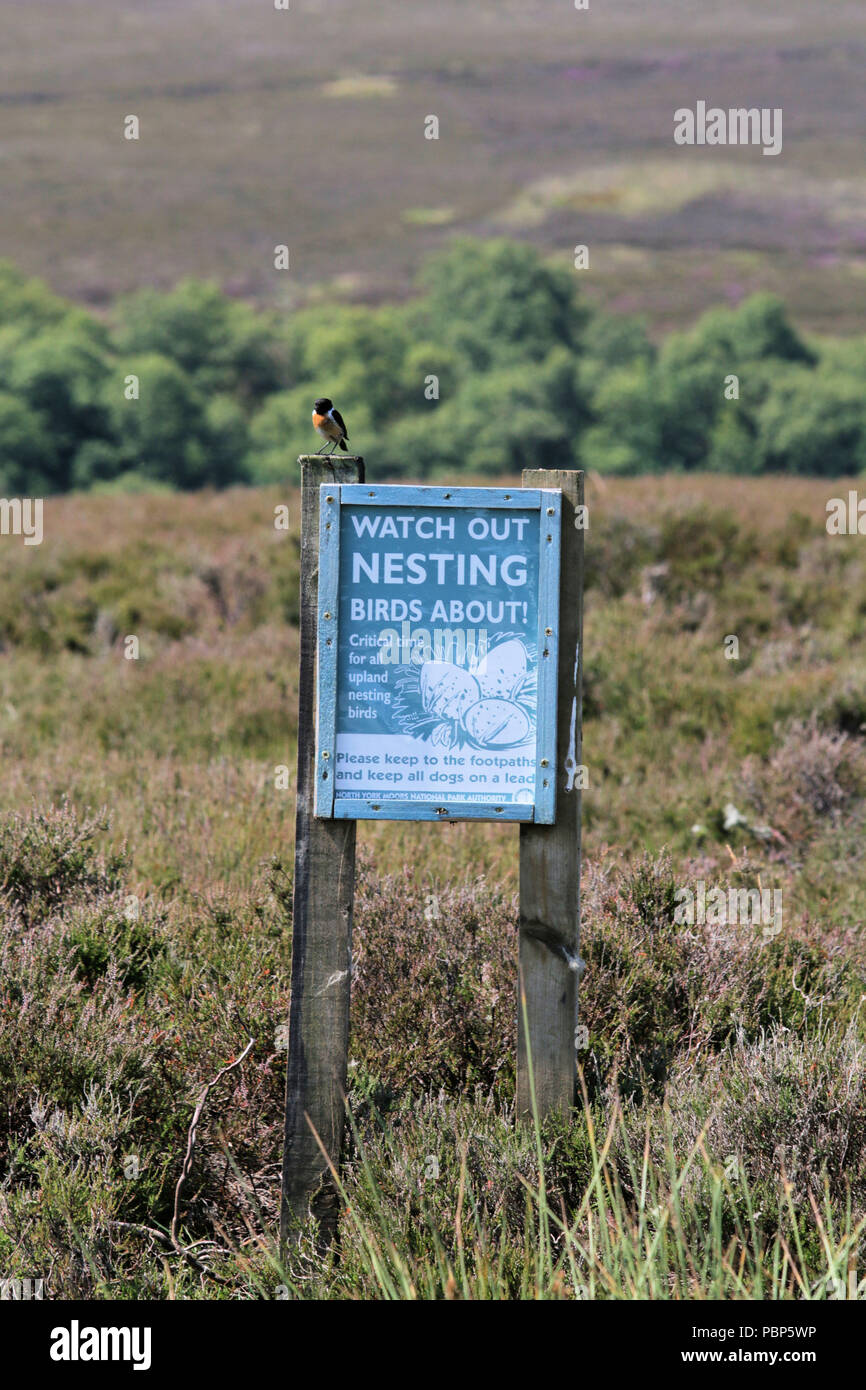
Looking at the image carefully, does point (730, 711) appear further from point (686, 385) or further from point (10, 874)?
point (686, 385)

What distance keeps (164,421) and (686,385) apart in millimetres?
20909

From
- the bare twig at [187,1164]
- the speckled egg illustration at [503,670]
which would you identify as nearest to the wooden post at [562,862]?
the speckled egg illustration at [503,670]

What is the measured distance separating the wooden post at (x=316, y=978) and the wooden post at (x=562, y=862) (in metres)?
0.45

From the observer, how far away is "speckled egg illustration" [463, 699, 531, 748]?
288 cm

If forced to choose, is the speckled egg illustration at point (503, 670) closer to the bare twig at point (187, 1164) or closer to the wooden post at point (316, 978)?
the wooden post at point (316, 978)

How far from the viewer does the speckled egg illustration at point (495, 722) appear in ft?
9.44

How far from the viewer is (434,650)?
2891 millimetres

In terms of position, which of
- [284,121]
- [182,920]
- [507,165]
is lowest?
[182,920]

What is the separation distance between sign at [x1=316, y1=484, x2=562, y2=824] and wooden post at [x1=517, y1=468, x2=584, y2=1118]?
0.15 feet

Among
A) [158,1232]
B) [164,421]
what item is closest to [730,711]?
[158,1232]

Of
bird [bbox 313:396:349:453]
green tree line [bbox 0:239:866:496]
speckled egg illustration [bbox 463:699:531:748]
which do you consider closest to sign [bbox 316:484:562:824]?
speckled egg illustration [bbox 463:699:531:748]

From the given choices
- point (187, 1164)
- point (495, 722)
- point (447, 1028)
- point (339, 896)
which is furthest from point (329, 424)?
point (187, 1164)

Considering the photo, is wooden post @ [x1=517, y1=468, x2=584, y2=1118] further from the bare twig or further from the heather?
the bare twig

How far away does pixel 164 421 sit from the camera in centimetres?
4175
